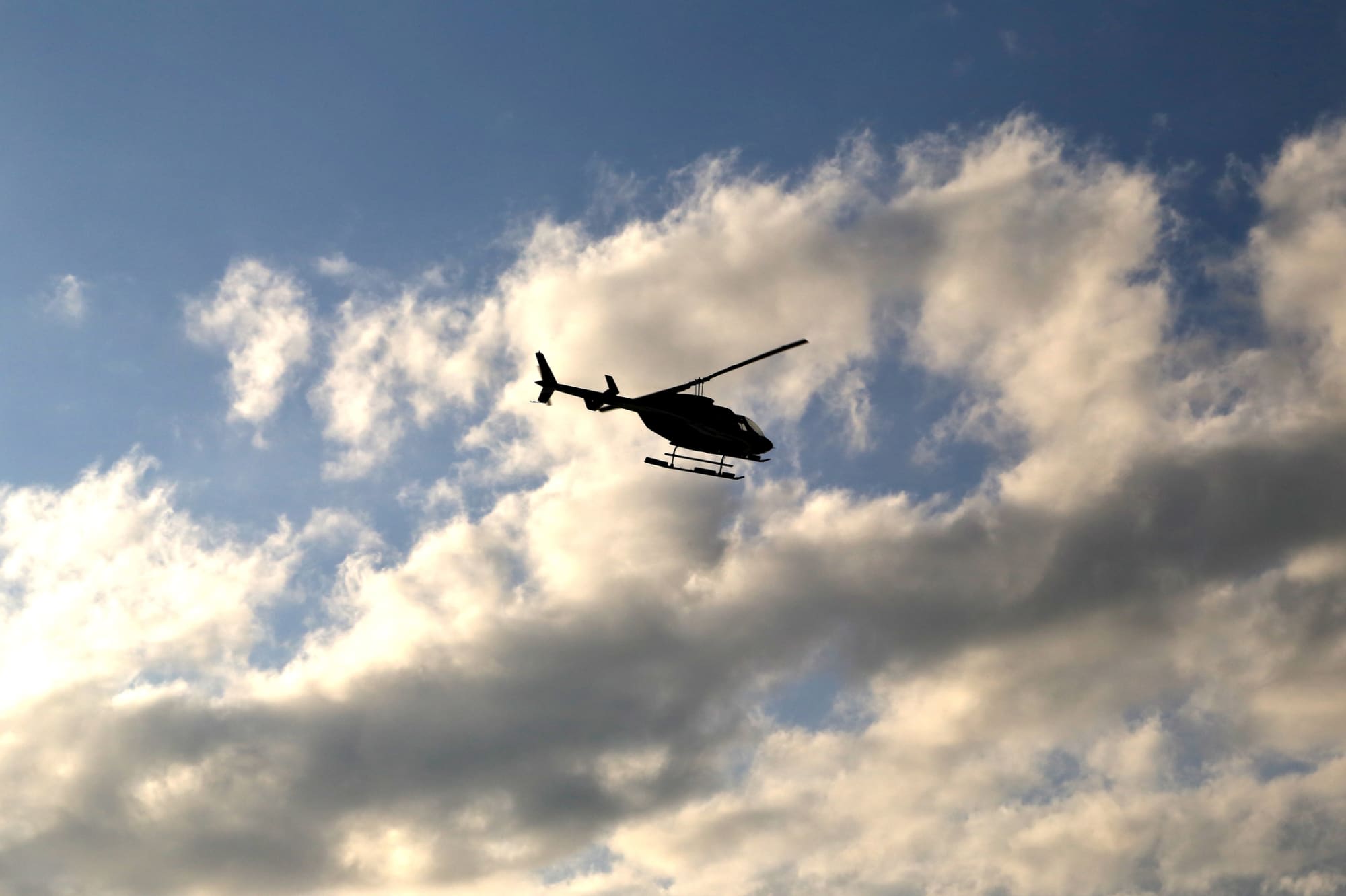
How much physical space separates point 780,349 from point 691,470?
13.0m

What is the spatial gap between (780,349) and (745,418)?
1333 centimetres

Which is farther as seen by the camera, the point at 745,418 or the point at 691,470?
the point at 745,418

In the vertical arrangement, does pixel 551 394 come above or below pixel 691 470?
above

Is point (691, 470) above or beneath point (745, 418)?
beneath

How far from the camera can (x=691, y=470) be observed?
97125 mm

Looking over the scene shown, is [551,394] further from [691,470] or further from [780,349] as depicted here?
[780,349]

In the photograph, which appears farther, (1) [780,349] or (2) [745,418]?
(2) [745,418]

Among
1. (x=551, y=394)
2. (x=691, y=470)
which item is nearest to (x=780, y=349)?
(x=691, y=470)

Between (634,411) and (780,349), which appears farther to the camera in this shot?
(634,411)

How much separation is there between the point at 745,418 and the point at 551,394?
18.9 m

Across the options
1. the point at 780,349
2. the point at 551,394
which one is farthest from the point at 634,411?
the point at 780,349

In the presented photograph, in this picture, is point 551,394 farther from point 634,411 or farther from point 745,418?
point 745,418

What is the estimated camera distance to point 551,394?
337ft

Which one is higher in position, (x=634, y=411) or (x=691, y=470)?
(x=634, y=411)
